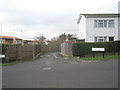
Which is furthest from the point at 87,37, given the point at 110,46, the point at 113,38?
the point at 110,46

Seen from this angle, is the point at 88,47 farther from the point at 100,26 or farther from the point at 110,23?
the point at 110,23

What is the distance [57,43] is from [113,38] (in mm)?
20173

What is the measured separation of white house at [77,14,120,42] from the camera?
25359 mm

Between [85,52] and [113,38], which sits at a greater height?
[113,38]

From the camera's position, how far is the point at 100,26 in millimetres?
25719

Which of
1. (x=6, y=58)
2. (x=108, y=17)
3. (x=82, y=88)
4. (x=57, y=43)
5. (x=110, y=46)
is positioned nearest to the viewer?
(x=82, y=88)

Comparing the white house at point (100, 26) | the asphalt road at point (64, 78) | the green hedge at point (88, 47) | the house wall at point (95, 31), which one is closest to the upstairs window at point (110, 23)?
the white house at point (100, 26)

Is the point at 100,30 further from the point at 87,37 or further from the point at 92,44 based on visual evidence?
the point at 92,44

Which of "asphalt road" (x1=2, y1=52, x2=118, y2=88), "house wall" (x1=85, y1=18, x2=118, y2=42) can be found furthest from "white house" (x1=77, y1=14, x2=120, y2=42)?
"asphalt road" (x1=2, y1=52, x2=118, y2=88)

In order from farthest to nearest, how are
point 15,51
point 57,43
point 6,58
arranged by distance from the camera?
point 57,43 < point 15,51 < point 6,58

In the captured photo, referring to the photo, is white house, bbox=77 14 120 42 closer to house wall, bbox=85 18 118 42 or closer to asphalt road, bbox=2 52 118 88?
house wall, bbox=85 18 118 42

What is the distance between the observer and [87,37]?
83.5ft

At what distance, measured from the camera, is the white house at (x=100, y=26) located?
25359 mm

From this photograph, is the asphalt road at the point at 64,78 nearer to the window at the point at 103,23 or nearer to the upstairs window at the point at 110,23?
the window at the point at 103,23
